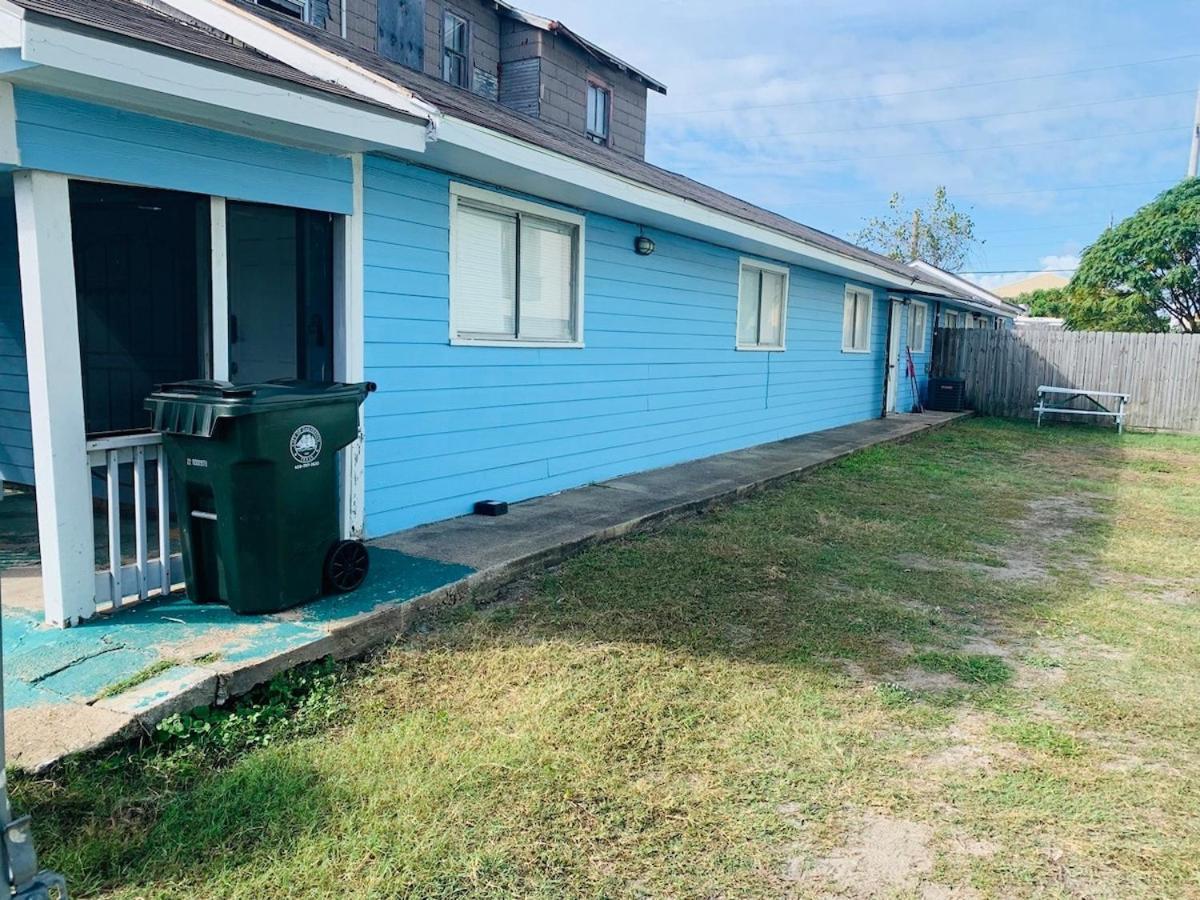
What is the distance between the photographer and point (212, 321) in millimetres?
4145

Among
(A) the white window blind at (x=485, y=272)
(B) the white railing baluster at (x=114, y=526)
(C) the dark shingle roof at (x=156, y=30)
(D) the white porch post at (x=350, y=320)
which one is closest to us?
(C) the dark shingle roof at (x=156, y=30)

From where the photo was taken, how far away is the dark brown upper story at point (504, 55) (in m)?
12.8

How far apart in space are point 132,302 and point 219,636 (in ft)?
11.2

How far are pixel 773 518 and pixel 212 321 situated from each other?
4492 mm

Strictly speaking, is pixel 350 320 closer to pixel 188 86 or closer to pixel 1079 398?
pixel 188 86

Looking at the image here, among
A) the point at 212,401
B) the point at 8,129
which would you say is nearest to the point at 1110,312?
the point at 212,401

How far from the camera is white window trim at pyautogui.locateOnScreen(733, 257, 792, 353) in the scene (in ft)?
32.8

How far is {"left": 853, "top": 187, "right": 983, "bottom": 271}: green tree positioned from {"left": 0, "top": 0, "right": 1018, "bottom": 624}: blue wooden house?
3849 centimetres

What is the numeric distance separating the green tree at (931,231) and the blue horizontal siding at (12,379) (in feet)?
145

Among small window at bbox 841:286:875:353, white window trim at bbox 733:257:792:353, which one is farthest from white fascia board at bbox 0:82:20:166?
small window at bbox 841:286:875:353

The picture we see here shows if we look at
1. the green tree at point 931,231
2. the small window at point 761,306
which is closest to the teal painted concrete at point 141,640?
the small window at point 761,306

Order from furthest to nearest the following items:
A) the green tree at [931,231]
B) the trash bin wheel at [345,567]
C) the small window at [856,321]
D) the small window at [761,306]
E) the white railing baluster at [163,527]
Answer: the green tree at [931,231] < the small window at [856,321] < the small window at [761,306] < the trash bin wheel at [345,567] < the white railing baluster at [163,527]

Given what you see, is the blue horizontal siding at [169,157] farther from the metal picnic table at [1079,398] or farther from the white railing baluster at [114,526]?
the metal picnic table at [1079,398]

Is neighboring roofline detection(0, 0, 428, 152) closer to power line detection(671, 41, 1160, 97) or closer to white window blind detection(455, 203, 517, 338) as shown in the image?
white window blind detection(455, 203, 517, 338)
